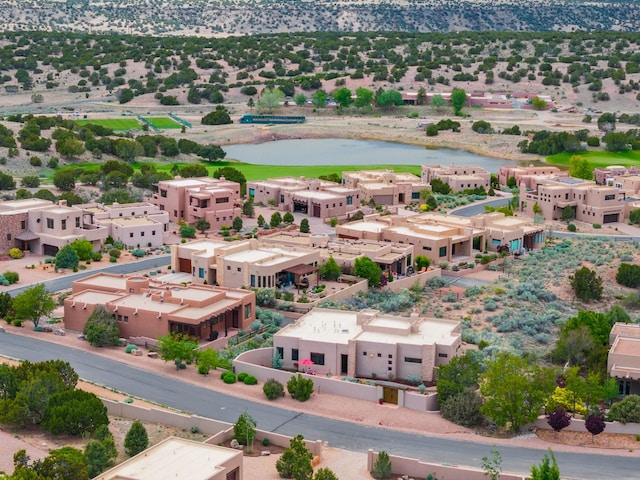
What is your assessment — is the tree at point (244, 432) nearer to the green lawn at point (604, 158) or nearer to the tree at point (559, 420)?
the tree at point (559, 420)

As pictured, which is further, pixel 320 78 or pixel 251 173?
pixel 320 78

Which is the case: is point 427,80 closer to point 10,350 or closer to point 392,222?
point 392,222

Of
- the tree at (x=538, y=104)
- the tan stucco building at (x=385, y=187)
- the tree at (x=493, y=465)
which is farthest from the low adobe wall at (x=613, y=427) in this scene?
the tree at (x=538, y=104)

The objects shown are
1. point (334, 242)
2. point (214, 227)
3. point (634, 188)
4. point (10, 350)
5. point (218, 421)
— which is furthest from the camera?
point (634, 188)

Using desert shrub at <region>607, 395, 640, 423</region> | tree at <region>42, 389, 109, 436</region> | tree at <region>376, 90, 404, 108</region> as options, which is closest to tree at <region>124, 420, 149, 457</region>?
tree at <region>42, 389, 109, 436</region>

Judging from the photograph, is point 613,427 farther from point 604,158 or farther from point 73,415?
point 604,158

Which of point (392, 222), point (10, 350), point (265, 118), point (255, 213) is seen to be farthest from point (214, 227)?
point (265, 118)

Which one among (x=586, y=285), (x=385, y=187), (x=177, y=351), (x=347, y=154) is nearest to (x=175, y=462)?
(x=177, y=351)
